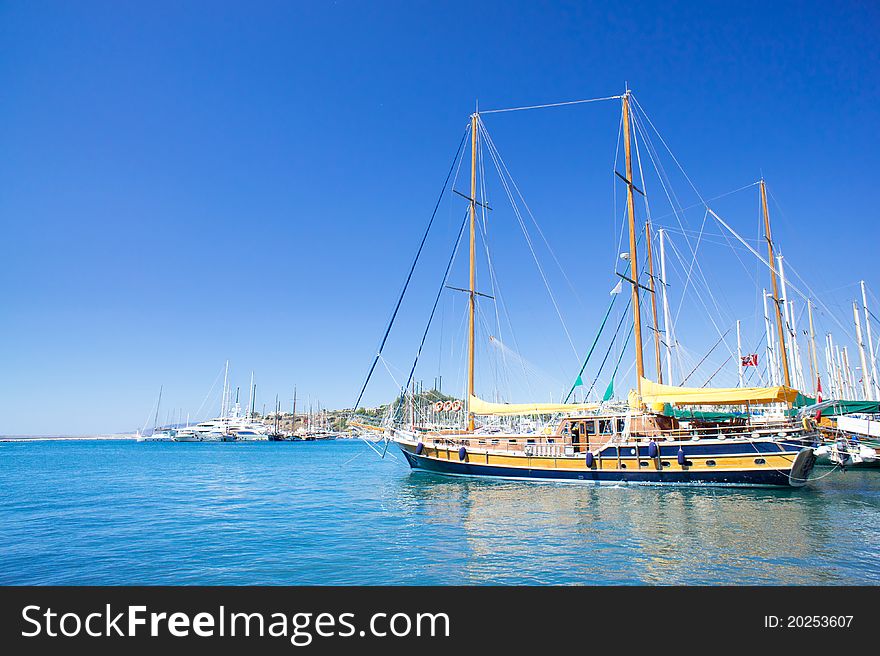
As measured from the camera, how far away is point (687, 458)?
26594mm

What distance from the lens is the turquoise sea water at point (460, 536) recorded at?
12.8m

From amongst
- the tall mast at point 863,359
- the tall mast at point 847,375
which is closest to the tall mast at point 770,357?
the tall mast at point 863,359

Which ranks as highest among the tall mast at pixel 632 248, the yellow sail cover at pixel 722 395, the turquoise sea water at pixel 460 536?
the tall mast at pixel 632 248

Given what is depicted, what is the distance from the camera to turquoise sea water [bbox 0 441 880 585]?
1275 centimetres

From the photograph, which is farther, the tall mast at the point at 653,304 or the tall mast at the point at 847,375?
the tall mast at the point at 847,375

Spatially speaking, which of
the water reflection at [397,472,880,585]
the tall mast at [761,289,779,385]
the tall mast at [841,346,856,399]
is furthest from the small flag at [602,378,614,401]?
the tall mast at [841,346,856,399]

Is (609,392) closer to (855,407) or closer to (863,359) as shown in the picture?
(855,407)

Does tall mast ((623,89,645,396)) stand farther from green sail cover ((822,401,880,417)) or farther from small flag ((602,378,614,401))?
green sail cover ((822,401,880,417))

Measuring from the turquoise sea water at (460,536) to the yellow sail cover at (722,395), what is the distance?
4.54 meters

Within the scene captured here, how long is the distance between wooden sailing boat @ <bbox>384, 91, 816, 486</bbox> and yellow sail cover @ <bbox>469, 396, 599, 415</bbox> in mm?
64

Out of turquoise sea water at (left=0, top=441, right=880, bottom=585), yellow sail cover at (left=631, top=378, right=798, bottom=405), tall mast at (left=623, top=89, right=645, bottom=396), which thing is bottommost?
turquoise sea water at (left=0, top=441, right=880, bottom=585)

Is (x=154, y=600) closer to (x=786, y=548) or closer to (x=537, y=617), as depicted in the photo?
(x=537, y=617)

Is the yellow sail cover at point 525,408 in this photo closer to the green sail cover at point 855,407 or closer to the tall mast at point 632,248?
the tall mast at point 632,248

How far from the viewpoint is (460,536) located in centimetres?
1709
